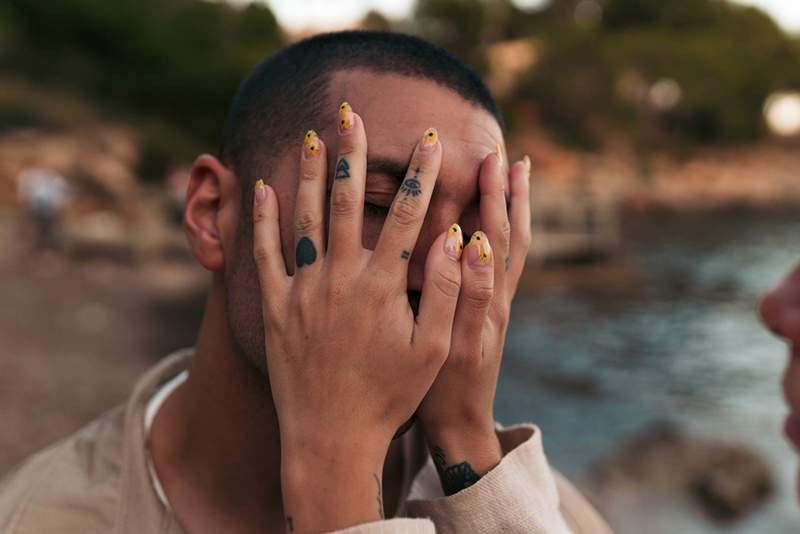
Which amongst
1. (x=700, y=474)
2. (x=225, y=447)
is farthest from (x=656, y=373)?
(x=225, y=447)

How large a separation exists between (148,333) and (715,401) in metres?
12.6

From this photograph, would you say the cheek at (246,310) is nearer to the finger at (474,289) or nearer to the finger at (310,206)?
the finger at (310,206)

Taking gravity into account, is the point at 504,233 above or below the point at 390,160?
below

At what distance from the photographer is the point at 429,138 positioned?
1.86m

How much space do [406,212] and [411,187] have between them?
7 cm

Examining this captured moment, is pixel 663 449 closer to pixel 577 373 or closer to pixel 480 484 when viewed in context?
pixel 577 373

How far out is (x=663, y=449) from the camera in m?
12.1

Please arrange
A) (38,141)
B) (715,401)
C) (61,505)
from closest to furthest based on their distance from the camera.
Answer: (61,505) → (715,401) → (38,141)

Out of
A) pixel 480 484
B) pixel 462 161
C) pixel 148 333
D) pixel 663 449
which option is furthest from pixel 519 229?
pixel 148 333

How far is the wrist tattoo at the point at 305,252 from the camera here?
69.4 inches

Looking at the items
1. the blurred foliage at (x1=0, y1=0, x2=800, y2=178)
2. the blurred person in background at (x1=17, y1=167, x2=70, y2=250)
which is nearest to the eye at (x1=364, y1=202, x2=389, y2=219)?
A: the blurred person in background at (x1=17, y1=167, x2=70, y2=250)

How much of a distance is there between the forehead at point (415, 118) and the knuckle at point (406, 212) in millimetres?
195

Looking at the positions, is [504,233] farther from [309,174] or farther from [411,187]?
[309,174]

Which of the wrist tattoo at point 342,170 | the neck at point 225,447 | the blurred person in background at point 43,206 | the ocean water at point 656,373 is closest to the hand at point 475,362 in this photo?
the wrist tattoo at point 342,170
